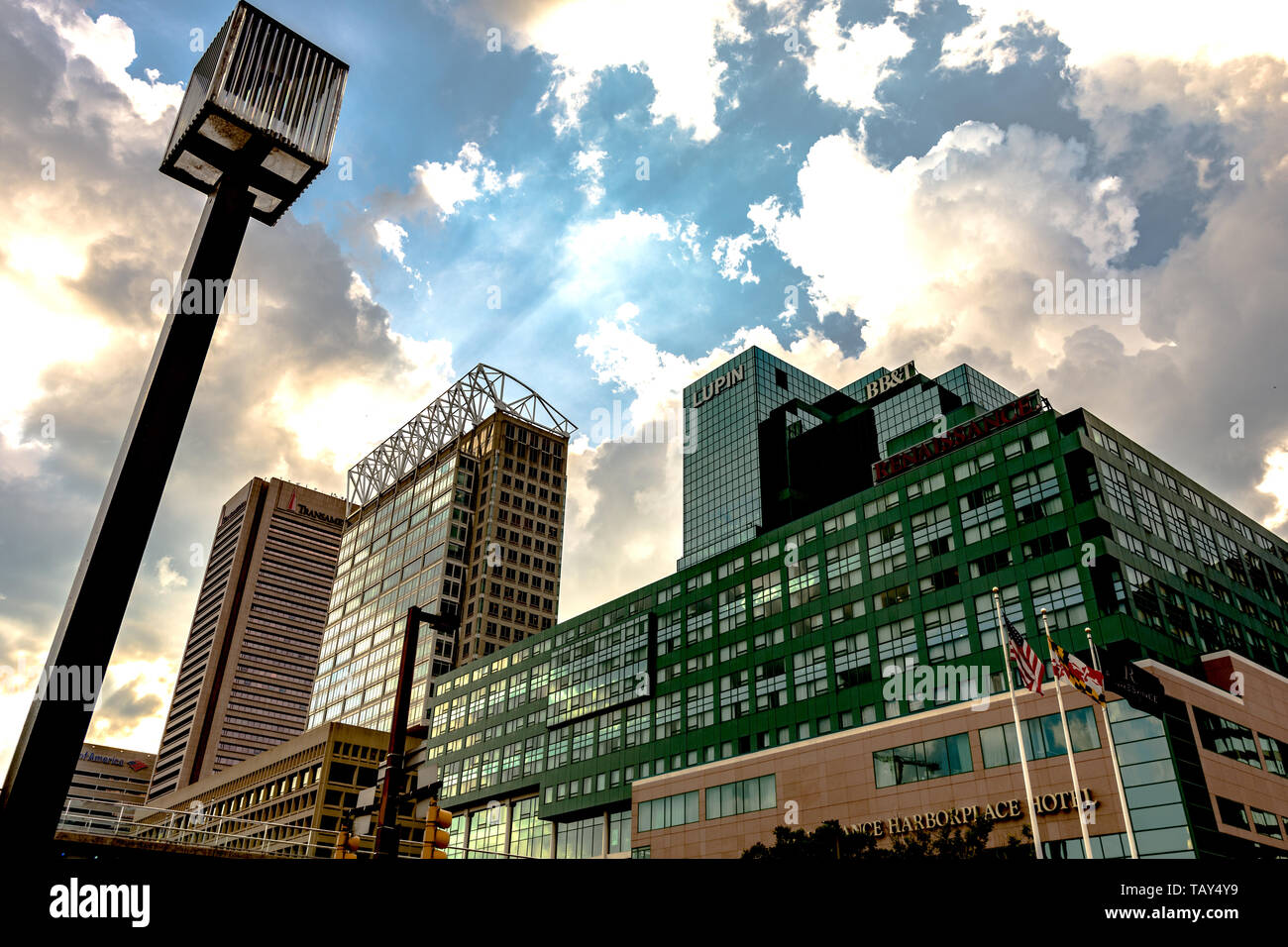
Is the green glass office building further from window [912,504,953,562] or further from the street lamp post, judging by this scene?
the street lamp post

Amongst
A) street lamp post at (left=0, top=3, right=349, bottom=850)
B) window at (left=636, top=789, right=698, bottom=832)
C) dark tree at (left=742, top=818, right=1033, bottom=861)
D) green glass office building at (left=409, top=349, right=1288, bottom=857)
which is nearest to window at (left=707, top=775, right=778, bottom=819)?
green glass office building at (left=409, top=349, right=1288, bottom=857)

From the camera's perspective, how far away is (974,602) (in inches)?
2921

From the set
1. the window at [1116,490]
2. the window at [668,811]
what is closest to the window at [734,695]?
the window at [668,811]

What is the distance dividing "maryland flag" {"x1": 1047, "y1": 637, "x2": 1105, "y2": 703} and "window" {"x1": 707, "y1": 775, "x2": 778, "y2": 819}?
44199mm

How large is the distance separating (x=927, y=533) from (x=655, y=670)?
3625 cm

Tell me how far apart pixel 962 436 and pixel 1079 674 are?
149ft

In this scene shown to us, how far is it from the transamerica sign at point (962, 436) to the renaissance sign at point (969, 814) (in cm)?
3194

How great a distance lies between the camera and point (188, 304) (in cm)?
2494

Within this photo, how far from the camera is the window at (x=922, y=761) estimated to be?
68250mm

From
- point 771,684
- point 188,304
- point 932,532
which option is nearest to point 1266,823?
point 932,532

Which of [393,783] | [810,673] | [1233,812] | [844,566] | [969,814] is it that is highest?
[844,566]

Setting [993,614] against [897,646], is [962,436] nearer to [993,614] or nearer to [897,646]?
[993,614]
